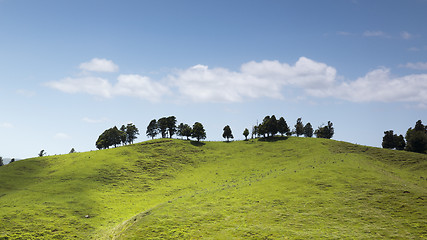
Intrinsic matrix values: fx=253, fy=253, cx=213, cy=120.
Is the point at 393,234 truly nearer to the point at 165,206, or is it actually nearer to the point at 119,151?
the point at 165,206

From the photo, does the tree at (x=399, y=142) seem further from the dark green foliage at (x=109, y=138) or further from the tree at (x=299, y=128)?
the dark green foliage at (x=109, y=138)

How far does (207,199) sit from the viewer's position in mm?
49906

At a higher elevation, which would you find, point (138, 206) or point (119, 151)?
point (119, 151)

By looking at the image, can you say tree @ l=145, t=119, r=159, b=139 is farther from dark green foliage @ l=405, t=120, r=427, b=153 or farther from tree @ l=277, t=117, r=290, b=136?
dark green foliage @ l=405, t=120, r=427, b=153

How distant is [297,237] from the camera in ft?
107

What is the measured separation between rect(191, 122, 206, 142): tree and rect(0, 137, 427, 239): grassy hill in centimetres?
3582

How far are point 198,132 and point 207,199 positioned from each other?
78418 millimetres

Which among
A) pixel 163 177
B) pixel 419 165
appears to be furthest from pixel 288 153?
pixel 163 177

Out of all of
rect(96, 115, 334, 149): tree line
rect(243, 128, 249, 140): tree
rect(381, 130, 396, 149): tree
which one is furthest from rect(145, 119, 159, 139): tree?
rect(381, 130, 396, 149): tree

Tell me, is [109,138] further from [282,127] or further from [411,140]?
[411,140]

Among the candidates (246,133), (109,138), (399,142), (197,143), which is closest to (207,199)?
(197,143)

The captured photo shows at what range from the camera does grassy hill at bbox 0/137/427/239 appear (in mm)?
36000

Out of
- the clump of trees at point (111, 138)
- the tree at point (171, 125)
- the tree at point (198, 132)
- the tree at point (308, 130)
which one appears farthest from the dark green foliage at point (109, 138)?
the tree at point (308, 130)

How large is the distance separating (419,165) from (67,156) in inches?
4653
